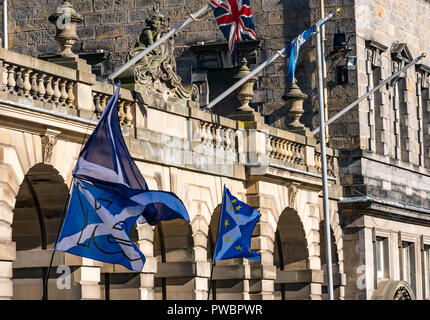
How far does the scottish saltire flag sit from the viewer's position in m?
26.6

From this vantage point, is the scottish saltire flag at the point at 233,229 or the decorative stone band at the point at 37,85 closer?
the decorative stone band at the point at 37,85

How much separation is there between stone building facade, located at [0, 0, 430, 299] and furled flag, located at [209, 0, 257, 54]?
2.04 metres

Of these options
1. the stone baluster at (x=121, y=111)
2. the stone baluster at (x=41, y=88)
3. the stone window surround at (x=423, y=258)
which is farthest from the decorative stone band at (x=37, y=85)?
the stone window surround at (x=423, y=258)

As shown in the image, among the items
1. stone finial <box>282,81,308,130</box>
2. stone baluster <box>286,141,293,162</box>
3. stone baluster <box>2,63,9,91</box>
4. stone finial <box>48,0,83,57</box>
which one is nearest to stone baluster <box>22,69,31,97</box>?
stone baluster <box>2,63,9,91</box>

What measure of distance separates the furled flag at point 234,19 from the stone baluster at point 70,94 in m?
7.46

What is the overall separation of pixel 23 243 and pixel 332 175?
15.9m

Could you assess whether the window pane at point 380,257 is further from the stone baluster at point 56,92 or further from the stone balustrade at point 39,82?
the stone baluster at point 56,92

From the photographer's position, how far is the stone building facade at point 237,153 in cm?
2434

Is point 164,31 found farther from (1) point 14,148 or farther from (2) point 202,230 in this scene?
(1) point 14,148

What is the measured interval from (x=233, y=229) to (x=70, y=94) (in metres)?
4.31

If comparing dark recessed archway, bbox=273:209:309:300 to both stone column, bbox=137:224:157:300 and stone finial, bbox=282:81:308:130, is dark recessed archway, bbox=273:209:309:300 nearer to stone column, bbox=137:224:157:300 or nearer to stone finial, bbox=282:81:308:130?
stone finial, bbox=282:81:308:130

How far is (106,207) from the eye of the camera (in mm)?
19234

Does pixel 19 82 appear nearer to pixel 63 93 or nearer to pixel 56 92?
pixel 56 92
